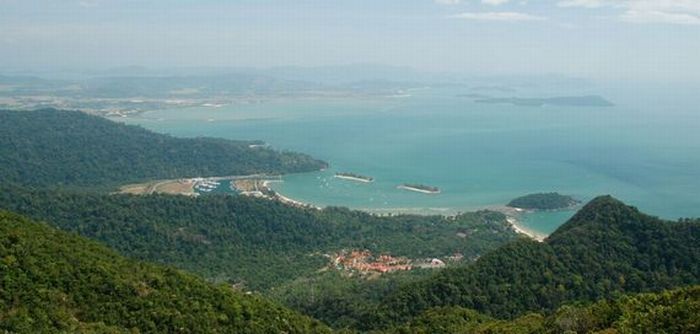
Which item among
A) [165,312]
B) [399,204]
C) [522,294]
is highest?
[165,312]

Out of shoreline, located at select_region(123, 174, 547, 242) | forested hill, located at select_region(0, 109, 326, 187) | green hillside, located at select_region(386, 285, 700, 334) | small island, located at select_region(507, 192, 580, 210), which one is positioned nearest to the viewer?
green hillside, located at select_region(386, 285, 700, 334)

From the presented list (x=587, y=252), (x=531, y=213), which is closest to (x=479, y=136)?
(x=531, y=213)

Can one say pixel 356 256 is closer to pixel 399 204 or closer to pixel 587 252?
pixel 587 252

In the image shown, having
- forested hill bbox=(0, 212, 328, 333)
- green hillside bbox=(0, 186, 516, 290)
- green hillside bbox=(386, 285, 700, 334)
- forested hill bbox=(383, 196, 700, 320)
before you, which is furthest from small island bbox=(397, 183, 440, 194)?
forested hill bbox=(0, 212, 328, 333)

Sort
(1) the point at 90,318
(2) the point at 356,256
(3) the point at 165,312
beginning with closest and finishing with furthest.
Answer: (1) the point at 90,318 → (3) the point at 165,312 → (2) the point at 356,256

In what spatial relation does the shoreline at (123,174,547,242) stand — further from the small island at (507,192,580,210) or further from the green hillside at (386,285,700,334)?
the green hillside at (386,285,700,334)
